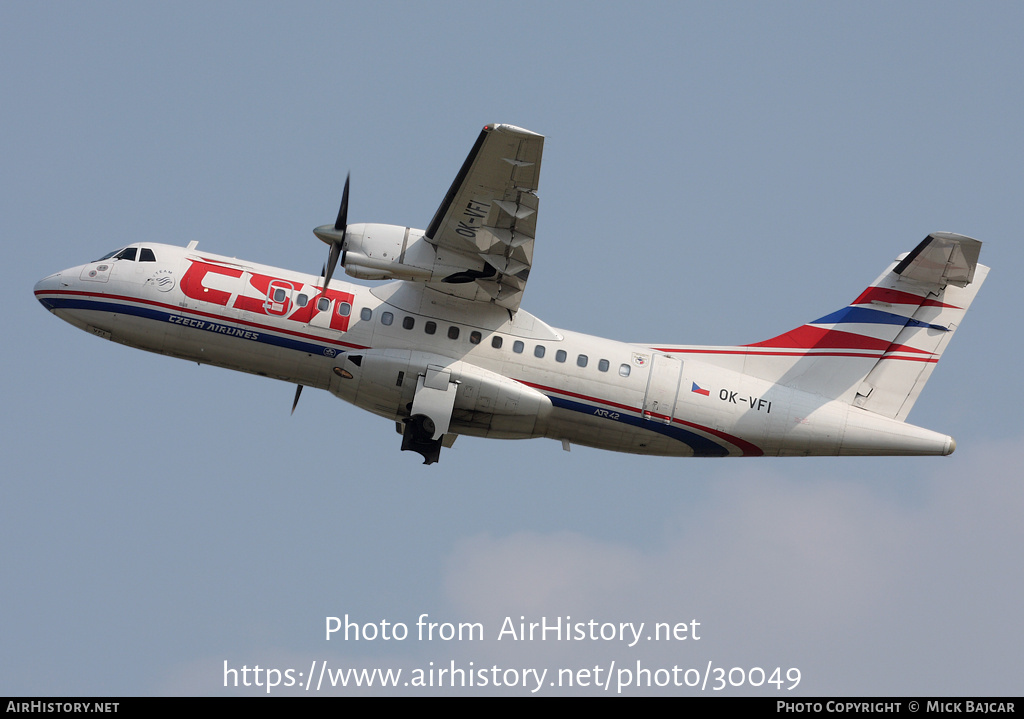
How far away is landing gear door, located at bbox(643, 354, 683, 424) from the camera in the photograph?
2348 centimetres

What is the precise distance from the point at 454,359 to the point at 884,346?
9461 mm

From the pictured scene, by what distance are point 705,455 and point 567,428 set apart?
10.1ft

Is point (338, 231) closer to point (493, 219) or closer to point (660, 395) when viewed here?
point (493, 219)

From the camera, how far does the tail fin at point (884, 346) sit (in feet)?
79.9

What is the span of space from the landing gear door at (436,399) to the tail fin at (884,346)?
6.63m

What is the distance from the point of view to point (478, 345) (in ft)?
76.4

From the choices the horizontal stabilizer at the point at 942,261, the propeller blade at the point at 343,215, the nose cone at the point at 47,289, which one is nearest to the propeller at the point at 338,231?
the propeller blade at the point at 343,215

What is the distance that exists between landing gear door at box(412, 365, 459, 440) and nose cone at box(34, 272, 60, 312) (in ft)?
26.2

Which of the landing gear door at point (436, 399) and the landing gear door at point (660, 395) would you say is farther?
the landing gear door at point (660, 395)

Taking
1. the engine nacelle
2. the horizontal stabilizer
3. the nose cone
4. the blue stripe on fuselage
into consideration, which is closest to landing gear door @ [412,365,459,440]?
the engine nacelle

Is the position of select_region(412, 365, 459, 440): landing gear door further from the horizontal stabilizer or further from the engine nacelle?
the horizontal stabilizer

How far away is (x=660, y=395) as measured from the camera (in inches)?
926

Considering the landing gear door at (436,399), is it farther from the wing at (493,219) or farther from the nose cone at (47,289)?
the nose cone at (47,289)
